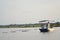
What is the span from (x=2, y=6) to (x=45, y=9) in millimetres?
882

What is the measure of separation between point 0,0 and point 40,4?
0.82 m

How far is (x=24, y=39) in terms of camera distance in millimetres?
4398

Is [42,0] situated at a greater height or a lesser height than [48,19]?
greater

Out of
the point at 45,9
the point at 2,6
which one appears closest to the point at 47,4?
the point at 45,9

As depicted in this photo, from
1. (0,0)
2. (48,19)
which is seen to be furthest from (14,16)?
(48,19)

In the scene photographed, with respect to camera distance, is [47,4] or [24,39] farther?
[24,39]

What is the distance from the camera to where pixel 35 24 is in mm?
4055

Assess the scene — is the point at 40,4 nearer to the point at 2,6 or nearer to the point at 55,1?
the point at 55,1

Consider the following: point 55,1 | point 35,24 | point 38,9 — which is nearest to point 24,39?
point 35,24

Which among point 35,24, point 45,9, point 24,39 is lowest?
point 24,39

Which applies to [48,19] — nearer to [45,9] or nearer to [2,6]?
[45,9]

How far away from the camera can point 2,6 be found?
3973 mm

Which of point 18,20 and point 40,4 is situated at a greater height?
point 40,4

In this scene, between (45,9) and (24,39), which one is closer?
(45,9)
